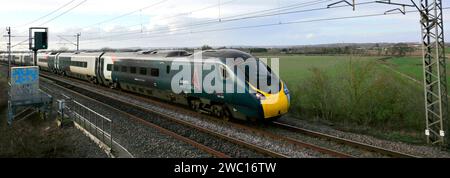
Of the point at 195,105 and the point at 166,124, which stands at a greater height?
the point at 195,105

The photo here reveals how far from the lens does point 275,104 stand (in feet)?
42.6

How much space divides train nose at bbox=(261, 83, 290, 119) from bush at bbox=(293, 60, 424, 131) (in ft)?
13.9

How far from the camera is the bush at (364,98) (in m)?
15.9

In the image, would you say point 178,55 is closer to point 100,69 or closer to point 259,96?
point 259,96

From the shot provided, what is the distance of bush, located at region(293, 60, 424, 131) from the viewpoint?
15.9 meters

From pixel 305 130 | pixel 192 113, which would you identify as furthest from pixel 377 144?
pixel 192 113

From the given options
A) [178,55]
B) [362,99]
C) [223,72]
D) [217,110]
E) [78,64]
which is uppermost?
[78,64]

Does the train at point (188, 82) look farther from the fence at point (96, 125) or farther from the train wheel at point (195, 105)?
the fence at point (96, 125)

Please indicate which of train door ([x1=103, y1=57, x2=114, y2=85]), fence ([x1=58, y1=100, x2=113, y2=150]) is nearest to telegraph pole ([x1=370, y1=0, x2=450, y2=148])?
fence ([x1=58, y1=100, x2=113, y2=150])

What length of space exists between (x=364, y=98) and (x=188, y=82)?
848 cm

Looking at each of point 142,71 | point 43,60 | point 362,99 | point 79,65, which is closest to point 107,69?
point 142,71

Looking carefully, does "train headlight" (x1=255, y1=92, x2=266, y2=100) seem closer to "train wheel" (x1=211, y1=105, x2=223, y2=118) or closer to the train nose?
the train nose

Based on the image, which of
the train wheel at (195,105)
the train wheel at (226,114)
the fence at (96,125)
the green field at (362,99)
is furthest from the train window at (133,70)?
the green field at (362,99)

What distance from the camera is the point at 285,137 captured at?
40.2 ft
